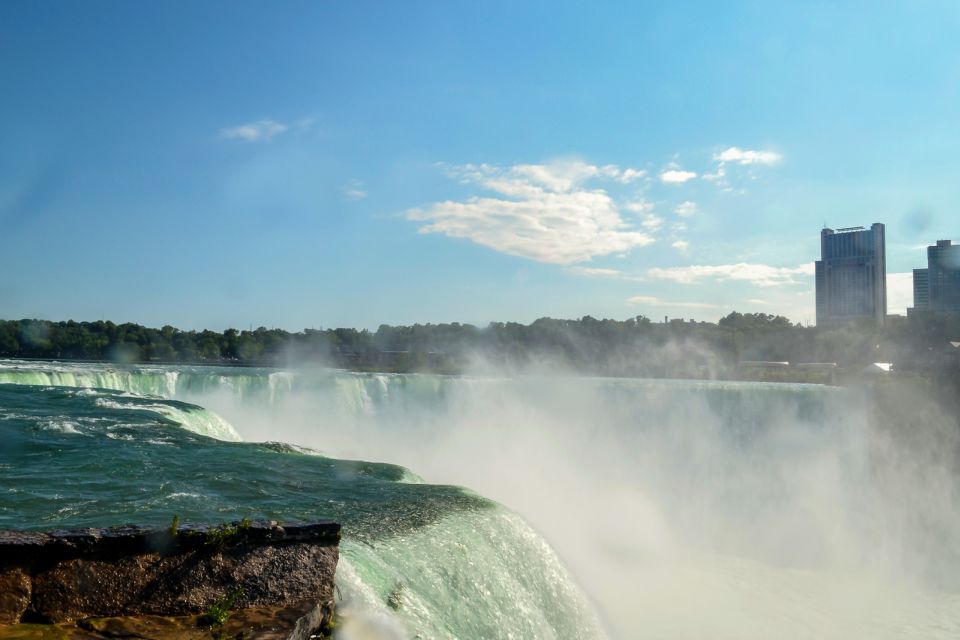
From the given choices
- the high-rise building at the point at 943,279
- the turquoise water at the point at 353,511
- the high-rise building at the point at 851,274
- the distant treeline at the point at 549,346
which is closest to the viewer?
the turquoise water at the point at 353,511

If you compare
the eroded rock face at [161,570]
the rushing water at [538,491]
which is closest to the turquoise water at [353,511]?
the rushing water at [538,491]

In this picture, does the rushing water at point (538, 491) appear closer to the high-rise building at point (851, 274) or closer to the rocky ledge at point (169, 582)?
the rocky ledge at point (169, 582)

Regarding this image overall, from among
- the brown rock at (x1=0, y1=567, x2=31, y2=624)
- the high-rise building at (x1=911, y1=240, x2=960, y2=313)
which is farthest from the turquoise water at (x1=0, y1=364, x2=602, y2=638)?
the high-rise building at (x1=911, y1=240, x2=960, y2=313)

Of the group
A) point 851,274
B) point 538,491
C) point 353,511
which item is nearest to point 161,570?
point 353,511

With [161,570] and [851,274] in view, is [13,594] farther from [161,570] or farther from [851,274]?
[851,274]

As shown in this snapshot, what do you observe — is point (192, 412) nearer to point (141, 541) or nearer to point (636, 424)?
point (141, 541)
